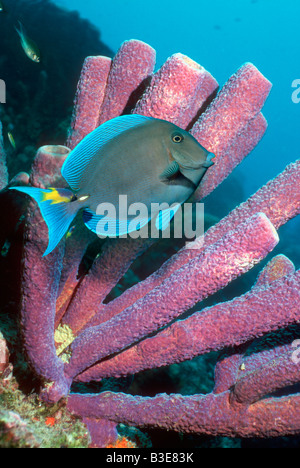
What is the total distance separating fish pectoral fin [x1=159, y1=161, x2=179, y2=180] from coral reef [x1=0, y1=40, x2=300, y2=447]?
48 centimetres

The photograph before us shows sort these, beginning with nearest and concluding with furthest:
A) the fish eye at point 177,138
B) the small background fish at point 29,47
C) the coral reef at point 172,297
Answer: the fish eye at point 177,138 < the coral reef at point 172,297 < the small background fish at point 29,47

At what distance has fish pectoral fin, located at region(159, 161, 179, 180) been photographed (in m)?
1.12

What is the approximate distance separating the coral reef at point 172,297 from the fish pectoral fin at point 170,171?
48 centimetres

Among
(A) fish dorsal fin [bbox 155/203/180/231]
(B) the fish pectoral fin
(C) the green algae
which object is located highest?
(B) the fish pectoral fin

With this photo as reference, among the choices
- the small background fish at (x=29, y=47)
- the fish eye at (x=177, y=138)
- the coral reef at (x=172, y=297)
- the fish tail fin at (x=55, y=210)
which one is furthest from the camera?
the small background fish at (x=29, y=47)

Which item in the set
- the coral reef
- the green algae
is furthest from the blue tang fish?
the green algae

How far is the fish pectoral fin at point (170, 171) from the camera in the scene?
1124 millimetres

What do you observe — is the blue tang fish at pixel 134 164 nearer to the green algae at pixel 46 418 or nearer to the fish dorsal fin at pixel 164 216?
the fish dorsal fin at pixel 164 216

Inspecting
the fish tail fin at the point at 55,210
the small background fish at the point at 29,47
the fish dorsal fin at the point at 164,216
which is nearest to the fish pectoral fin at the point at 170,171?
the fish dorsal fin at the point at 164,216

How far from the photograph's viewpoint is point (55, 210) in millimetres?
1058

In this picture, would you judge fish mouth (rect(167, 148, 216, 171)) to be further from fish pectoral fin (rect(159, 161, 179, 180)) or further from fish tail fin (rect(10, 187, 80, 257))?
fish tail fin (rect(10, 187, 80, 257))

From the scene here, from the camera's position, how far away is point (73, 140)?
6.29 feet

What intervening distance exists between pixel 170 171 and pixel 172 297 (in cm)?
73
